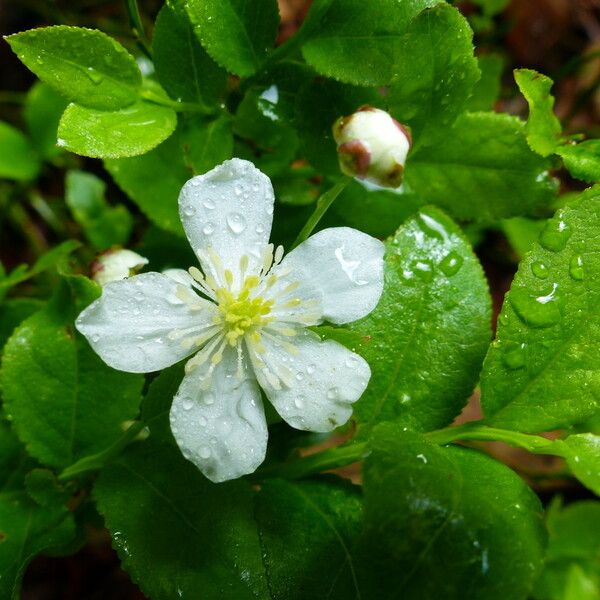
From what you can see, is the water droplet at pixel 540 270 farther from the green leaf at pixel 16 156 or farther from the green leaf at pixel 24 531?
the green leaf at pixel 16 156

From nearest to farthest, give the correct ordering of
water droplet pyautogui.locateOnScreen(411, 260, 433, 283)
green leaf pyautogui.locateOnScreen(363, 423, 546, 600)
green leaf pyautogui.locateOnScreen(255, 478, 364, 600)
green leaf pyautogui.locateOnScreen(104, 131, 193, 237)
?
green leaf pyautogui.locateOnScreen(363, 423, 546, 600) < green leaf pyautogui.locateOnScreen(255, 478, 364, 600) < water droplet pyautogui.locateOnScreen(411, 260, 433, 283) < green leaf pyautogui.locateOnScreen(104, 131, 193, 237)

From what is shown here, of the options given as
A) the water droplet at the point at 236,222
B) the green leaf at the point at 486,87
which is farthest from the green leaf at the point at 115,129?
the green leaf at the point at 486,87

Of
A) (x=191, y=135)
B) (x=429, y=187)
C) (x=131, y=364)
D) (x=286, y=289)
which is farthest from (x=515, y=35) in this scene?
(x=131, y=364)

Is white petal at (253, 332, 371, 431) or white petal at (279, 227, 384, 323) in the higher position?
white petal at (279, 227, 384, 323)

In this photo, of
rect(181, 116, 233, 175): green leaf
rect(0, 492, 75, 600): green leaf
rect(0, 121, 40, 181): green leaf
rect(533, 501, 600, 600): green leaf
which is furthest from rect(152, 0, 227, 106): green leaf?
rect(533, 501, 600, 600): green leaf

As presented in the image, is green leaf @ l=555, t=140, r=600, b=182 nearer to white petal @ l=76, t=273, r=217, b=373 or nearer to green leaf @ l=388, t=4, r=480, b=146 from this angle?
green leaf @ l=388, t=4, r=480, b=146

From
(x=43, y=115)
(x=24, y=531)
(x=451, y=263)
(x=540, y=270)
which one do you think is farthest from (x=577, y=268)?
(x=43, y=115)

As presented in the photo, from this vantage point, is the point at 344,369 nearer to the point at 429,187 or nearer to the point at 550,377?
the point at 550,377
